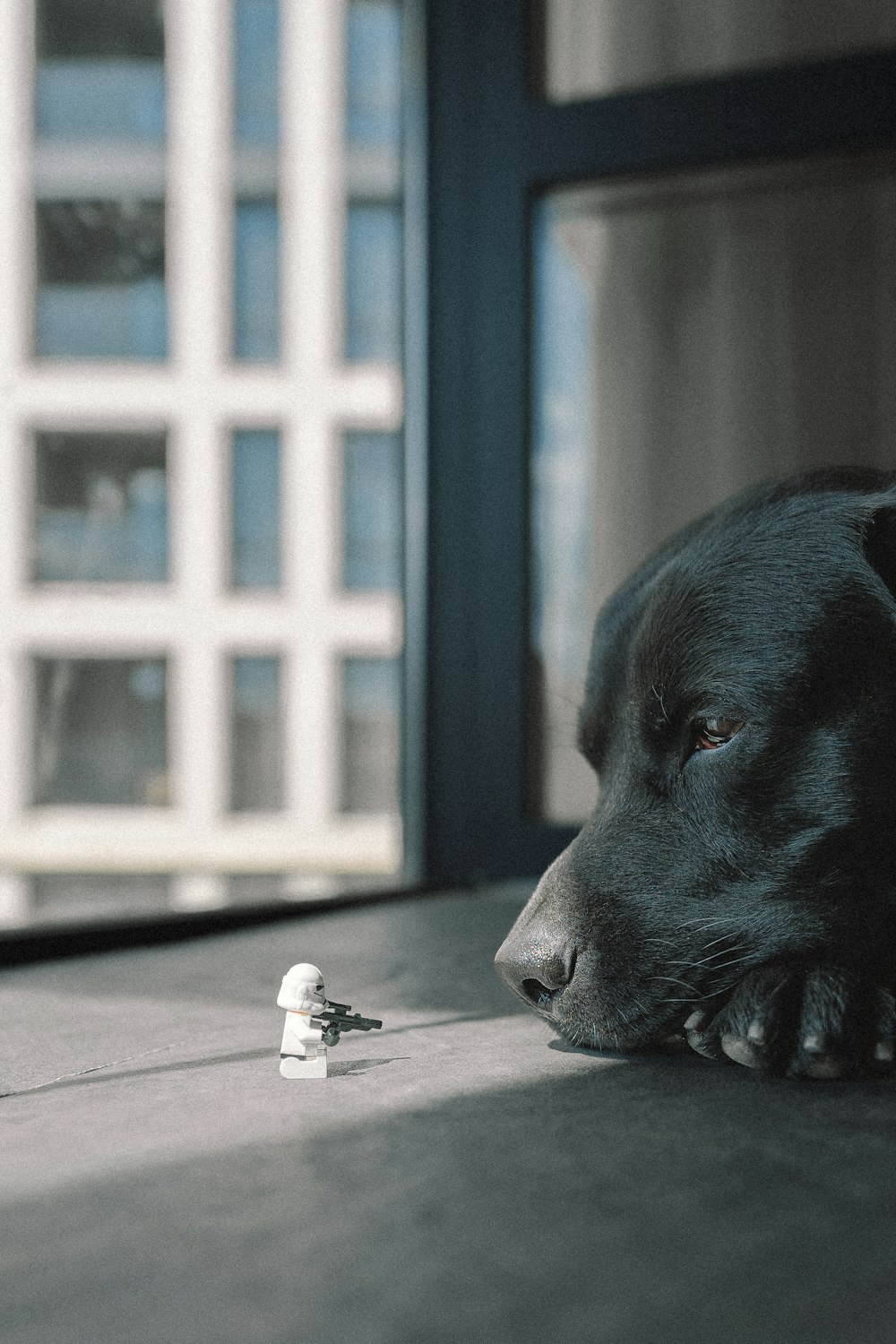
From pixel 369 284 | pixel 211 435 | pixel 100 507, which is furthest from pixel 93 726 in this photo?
pixel 369 284

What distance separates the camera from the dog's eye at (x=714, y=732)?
0.93 metres

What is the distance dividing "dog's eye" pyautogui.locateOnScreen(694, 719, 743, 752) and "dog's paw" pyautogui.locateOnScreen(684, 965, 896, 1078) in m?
0.21

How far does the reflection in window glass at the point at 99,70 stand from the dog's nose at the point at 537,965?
264cm

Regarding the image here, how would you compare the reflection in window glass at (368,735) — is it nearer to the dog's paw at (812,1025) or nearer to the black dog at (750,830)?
the black dog at (750,830)

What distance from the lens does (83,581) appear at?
2664mm

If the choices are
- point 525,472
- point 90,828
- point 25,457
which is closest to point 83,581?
point 25,457

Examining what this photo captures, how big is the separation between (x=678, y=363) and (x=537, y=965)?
160 centimetres

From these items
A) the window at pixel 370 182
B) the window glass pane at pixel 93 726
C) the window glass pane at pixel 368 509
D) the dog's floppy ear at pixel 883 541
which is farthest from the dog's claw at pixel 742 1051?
the window at pixel 370 182

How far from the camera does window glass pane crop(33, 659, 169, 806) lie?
2.67m

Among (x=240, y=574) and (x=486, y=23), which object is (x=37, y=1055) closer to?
(x=240, y=574)

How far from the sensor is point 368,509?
2.77m

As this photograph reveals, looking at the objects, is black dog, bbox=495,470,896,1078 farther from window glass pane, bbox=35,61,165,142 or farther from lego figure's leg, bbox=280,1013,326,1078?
window glass pane, bbox=35,61,165,142

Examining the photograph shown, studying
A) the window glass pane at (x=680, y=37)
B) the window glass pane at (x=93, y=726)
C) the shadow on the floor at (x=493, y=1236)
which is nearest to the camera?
the shadow on the floor at (x=493, y=1236)

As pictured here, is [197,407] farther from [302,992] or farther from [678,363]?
[302,992]
